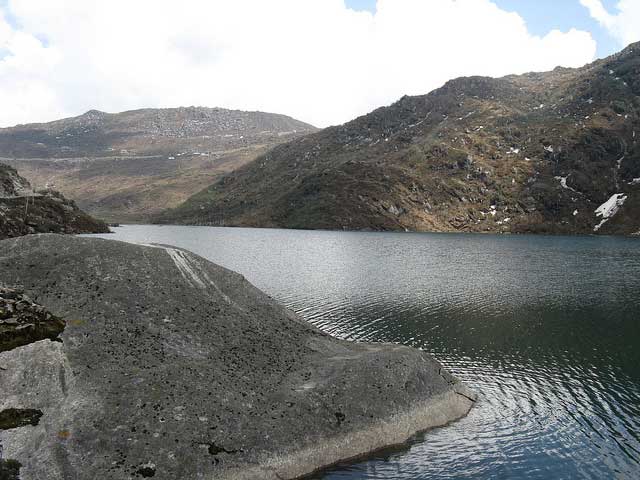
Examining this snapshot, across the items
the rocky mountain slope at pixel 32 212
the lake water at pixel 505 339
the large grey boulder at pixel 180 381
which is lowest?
the lake water at pixel 505 339

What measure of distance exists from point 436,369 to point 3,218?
126444 millimetres

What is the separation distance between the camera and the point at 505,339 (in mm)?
51156

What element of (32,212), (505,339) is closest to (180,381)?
(505,339)

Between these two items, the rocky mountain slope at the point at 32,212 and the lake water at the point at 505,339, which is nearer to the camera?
the lake water at the point at 505,339

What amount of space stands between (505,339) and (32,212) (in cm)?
14266

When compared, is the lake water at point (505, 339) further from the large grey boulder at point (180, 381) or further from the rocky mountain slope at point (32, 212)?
the rocky mountain slope at point (32, 212)

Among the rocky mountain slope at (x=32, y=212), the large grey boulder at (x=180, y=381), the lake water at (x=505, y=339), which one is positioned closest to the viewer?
the large grey boulder at (x=180, y=381)

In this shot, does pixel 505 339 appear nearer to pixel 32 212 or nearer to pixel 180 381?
pixel 180 381

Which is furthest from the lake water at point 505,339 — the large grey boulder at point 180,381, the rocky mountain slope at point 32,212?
the rocky mountain slope at point 32,212

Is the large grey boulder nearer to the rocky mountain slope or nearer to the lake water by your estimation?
the lake water

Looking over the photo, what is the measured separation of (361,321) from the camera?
57125 millimetres

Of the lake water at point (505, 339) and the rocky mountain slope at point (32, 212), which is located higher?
the rocky mountain slope at point (32, 212)

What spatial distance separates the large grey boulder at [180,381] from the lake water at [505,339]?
10.7 feet

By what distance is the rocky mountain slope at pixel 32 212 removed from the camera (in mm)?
124688
